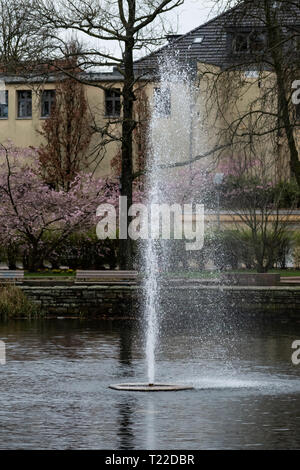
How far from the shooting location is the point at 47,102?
2245 inches

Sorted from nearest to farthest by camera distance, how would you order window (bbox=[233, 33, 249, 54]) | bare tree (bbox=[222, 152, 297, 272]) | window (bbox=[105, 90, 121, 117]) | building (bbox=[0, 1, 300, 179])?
window (bbox=[233, 33, 249, 54]) < building (bbox=[0, 1, 300, 179]) < bare tree (bbox=[222, 152, 297, 272]) < window (bbox=[105, 90, 121, 117])

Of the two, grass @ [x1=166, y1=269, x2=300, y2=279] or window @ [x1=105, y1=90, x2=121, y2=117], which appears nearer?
grass @ [x1=166, y1=269, x2=300, y2=279]

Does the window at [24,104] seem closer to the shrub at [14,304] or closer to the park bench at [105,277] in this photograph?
the park bench at [105,277]

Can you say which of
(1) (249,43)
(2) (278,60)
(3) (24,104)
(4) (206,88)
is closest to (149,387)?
(2) (278,60)

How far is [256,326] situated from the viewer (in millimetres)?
26453

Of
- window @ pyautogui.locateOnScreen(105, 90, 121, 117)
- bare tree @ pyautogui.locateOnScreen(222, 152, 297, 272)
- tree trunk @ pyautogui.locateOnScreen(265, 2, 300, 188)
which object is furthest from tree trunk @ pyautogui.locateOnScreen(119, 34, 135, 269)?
window @ pyautogui.locateOnScreen(105, 90, 121, 117)

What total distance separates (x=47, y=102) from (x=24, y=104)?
4.40ft

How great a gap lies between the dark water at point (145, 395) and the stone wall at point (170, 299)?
15.0 feet

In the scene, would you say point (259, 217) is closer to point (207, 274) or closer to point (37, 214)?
point (207, 274)

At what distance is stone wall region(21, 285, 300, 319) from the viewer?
28.5m

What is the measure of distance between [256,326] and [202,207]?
19.3 metres

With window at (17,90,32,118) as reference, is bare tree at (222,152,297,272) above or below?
below

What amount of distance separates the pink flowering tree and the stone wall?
6.98m

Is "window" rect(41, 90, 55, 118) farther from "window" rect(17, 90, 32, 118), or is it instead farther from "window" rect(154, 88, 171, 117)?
"window" rect(154, 88, 171, 117)
